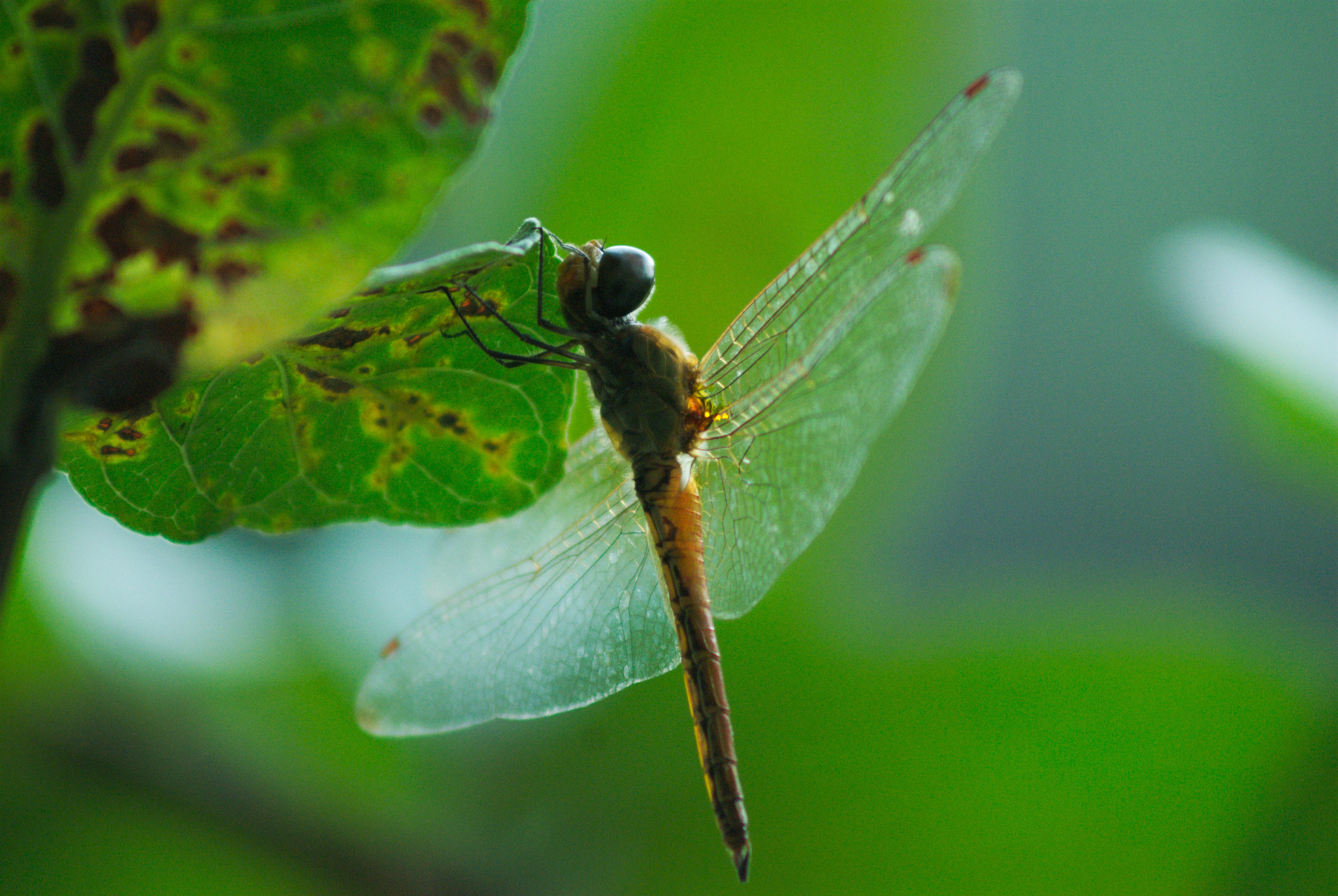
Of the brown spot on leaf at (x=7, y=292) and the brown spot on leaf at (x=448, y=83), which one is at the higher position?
the brown spot on leaf at (x=448, y=83)

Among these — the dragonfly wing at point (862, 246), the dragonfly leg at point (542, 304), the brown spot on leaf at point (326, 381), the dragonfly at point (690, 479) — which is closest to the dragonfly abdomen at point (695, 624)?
the dragonfly at point (690, 479)

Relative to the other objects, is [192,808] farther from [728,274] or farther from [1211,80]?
[1211,80]

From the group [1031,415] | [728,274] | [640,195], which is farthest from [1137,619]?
[1031,415]

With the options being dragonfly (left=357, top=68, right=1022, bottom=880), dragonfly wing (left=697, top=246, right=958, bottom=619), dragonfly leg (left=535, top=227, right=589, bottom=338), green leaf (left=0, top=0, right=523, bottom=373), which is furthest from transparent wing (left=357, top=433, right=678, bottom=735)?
green leaf (left=0, top=0, right=523, bottom=373)

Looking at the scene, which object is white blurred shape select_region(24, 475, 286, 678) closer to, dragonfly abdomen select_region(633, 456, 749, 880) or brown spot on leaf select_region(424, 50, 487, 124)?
dragonfly abdomen select_region(633, 456, 749, 880)

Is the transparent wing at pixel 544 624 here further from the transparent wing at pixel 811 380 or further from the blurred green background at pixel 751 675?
the blurred green background at pixel 751 675
